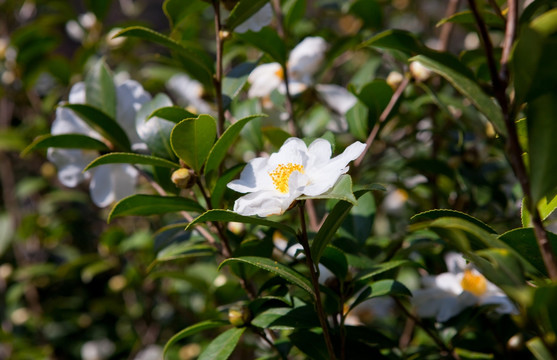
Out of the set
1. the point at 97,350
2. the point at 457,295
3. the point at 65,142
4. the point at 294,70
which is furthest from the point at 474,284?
the point at 97,350

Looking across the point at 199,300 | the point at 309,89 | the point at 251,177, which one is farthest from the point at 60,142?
the point at 199,300

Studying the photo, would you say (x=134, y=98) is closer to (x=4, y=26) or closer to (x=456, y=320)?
(x=456, y=320)

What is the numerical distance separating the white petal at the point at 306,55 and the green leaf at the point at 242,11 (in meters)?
0.38

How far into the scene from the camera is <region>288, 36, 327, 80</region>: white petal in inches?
42.6

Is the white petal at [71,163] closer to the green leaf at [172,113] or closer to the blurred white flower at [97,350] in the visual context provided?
the green leaf at [172,113]

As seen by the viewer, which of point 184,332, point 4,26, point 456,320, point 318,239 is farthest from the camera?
point 4,26

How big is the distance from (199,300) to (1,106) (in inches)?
43.6

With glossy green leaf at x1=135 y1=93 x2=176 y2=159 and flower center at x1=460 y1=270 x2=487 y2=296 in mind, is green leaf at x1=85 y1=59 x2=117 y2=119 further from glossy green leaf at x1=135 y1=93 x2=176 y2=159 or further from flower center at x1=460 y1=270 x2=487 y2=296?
flower center at x1=460 y1=270 x2=487 y2=296

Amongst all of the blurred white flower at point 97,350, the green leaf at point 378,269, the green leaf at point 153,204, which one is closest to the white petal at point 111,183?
the green leaf at point 153,204

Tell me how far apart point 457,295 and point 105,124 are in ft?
2.00

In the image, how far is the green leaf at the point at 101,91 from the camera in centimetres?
85

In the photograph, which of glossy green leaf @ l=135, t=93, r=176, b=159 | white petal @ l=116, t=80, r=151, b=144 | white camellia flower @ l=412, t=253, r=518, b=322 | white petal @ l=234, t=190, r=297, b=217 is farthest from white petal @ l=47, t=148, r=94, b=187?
white camellia flower @ l=412, t=253, r=518, b=322

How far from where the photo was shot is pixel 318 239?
56 cm

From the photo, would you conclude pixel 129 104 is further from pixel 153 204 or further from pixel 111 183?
pixel 153 204
